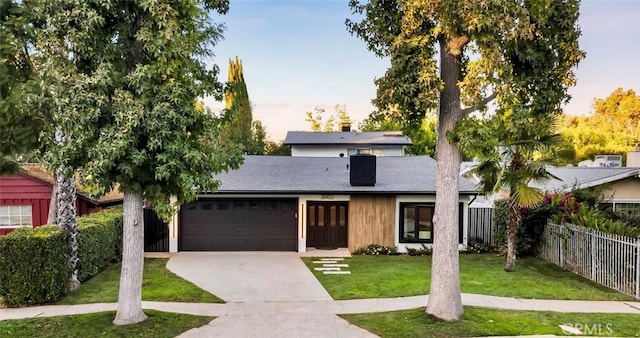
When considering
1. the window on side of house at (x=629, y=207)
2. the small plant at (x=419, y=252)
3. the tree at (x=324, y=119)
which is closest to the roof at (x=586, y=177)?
the window on side of house at (x=629, y=207)

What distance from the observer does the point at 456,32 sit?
782 cm

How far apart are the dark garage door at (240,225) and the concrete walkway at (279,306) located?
12.1 feet

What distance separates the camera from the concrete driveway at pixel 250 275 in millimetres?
10211

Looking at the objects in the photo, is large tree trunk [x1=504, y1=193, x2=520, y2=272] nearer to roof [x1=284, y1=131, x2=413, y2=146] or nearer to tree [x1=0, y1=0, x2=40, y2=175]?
tree [x1=0, y1=0, x2=40, y2=175]

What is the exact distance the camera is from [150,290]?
10344mm

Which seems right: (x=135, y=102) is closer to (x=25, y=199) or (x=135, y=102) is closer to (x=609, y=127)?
(x=25, y=199)

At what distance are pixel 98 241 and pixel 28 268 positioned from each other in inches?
116

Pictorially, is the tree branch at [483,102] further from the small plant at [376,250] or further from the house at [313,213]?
the small plant at [376,250]

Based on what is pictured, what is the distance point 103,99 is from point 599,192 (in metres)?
16.2

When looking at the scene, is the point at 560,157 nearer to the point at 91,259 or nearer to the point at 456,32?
the point at 456,32

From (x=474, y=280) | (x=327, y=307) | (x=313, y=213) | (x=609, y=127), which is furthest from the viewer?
(x=609, y=127)

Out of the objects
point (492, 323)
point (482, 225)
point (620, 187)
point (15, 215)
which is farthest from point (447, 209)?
point (15, 215)

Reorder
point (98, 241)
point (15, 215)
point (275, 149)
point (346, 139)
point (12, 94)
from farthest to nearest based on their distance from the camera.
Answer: point (275, 149) → point (346, 139) → point (15, 215) → point (98, 241) → point (12, 94)

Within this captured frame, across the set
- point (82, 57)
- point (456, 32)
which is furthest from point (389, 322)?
point (82, 57)
